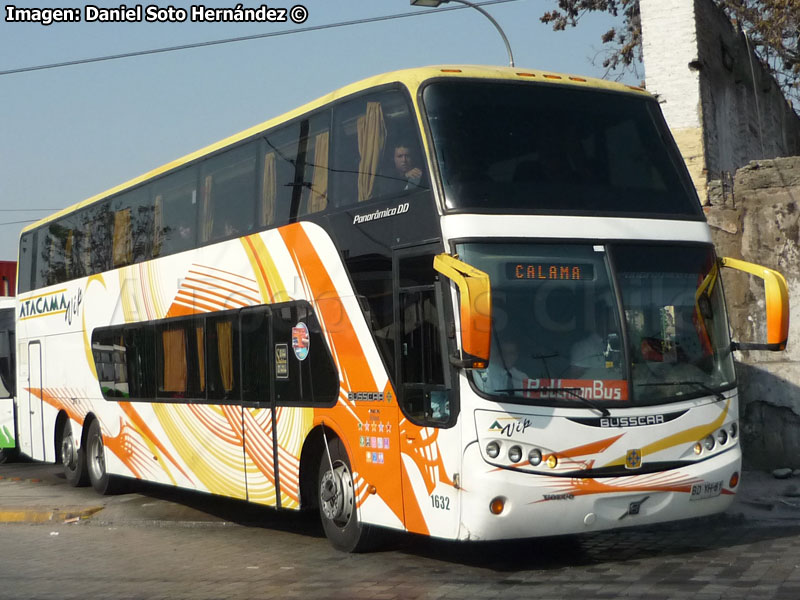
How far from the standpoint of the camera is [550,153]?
8.99 m

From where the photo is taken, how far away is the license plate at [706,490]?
28.3ft

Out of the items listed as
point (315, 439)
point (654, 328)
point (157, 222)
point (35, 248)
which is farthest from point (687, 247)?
point (35, 248)

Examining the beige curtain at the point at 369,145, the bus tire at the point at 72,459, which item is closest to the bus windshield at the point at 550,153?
the beige curtain at the point at 369,145

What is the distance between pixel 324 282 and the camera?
10094mm

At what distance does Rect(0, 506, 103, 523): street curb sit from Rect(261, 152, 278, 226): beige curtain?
4724mm

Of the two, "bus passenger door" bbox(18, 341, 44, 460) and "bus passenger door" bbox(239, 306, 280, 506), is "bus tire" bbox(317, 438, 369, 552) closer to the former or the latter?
"bus passenger door" bbox(239, 306, 280, 506)

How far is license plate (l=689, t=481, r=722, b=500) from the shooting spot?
8.63m

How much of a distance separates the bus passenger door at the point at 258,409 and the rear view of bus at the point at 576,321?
3.28 m

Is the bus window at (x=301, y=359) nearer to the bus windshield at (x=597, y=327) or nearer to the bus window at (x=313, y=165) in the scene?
the bus window at (x=313, y=165)

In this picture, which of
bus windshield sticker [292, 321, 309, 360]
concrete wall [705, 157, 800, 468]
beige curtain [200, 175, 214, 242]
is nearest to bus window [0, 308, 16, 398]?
beige curtain [200, 175, 214, 242]

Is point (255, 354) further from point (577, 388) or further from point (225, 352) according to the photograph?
point (577, 388)

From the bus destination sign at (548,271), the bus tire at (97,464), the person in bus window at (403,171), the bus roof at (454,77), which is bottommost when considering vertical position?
the bus tire at (97,464)

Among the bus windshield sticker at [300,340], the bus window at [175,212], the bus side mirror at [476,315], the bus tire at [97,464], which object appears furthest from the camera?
the bus tire at [97,464]

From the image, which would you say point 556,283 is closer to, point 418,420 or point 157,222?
point 418,420
